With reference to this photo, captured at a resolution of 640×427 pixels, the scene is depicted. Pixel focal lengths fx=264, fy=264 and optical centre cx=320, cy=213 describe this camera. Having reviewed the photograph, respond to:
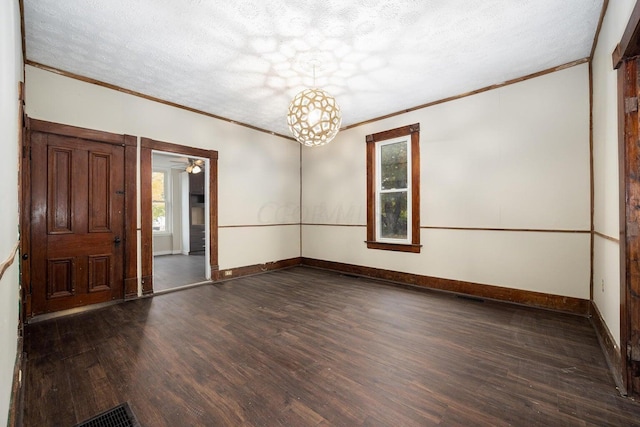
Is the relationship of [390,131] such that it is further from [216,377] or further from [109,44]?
[216,377]

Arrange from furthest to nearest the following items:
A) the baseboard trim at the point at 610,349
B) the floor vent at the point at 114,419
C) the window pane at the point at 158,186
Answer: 1. the window pane at the point at 158,186
2. the baseboard trim at the point at 610,349
3. the floor vent at the point at 114,419

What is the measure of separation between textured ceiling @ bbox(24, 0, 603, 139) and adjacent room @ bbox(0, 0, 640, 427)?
0.09ft

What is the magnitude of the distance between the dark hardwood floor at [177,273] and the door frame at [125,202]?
0.66 m

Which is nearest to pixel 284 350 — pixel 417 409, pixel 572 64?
pixel 417 409

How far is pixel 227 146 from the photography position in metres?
4.90

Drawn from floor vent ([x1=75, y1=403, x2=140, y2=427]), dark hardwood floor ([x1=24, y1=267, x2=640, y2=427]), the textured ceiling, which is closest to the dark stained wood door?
dark hardwood floor ([x1=24, y1=267, x2=640, y2=427])

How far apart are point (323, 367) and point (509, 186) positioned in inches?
130

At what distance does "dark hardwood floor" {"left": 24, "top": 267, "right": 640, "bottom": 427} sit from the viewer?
1.60 metres

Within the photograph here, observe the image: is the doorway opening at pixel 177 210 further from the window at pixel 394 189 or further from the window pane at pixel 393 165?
the window pane at pixel 393 165

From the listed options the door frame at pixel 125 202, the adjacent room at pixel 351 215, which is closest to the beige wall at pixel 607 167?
the adjacent room at pixel 351 215

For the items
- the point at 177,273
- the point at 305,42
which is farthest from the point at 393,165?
the point at 177,273

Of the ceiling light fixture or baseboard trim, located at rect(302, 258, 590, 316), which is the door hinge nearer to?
the ceiling light fixture

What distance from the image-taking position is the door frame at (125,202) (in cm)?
288

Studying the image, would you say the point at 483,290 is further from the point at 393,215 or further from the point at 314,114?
the point at 314,114
